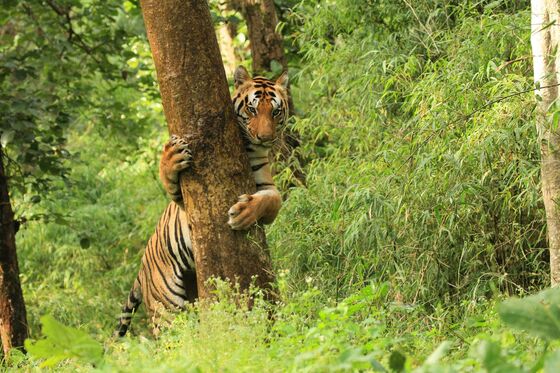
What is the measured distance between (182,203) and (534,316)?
2.52m

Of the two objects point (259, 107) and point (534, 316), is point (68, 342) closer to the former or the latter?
point (534, 316)

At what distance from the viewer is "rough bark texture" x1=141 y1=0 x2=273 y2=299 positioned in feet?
16.0

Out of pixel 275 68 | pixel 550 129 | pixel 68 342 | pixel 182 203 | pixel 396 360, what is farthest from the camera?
pixel 275 68

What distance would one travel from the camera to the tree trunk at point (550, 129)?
Result: 5125mm

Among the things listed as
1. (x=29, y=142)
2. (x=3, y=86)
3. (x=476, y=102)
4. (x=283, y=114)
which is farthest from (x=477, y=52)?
(x=3, y=86)

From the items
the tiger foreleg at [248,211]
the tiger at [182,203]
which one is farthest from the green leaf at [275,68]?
the tiger foreleg at [248,211]

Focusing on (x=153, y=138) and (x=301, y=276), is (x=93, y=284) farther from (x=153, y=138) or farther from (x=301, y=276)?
(x=301, y=276)

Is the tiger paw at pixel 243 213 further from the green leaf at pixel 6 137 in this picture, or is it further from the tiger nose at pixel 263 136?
the green leaf at pixel 6 137

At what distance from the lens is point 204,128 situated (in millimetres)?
4879

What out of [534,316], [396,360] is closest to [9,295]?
[396,360]

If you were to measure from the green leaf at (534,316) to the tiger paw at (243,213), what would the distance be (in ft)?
6.33

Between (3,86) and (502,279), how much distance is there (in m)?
4.48

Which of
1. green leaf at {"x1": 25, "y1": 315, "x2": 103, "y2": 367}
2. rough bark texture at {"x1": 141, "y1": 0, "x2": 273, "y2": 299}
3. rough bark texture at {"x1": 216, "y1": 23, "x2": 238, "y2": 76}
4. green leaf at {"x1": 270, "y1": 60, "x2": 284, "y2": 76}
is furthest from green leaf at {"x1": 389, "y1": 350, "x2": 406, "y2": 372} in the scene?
rough bark texture at {"x1": 216, "y1": 23, "x2": 238, "y2": 76}

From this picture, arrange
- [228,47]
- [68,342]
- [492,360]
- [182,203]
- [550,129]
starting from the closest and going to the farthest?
[492,360]
[68,342]
[550,129]
[182,203]
[228,47]
